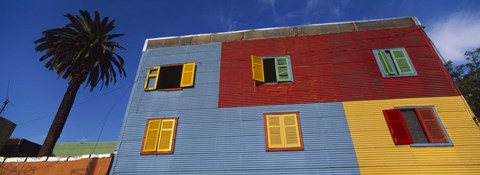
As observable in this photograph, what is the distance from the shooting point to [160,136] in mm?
11516

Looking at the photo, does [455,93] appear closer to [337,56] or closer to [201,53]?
[337,56]

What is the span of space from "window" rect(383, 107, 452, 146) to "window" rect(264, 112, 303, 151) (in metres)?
3.69

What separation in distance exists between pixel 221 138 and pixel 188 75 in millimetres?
4158

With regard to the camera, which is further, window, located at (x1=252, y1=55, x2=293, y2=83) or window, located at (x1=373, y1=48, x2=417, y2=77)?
window, located at (x1=252, y1=55, x2=293, y2=83)

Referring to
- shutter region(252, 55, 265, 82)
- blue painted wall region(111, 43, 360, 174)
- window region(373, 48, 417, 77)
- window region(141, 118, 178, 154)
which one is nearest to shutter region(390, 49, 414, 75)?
window region(373, 48, 417, 77)

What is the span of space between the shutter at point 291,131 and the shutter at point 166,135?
497 cm

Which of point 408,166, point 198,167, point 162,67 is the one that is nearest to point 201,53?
point 162,67

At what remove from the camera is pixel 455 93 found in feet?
36.6

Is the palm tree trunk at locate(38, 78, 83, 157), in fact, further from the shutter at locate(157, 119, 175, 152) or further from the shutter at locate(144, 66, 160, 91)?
the shutter at locate(157, 119, 175, 152)

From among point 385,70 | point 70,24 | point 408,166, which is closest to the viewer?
point 408,166

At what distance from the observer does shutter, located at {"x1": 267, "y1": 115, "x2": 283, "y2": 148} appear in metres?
10.6

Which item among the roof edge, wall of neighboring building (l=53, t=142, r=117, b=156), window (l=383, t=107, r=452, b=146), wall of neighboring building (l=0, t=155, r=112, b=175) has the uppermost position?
the roof edge

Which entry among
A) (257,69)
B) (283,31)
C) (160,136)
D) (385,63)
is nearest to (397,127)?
(385,63)

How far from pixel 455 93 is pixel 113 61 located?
19124 mm
